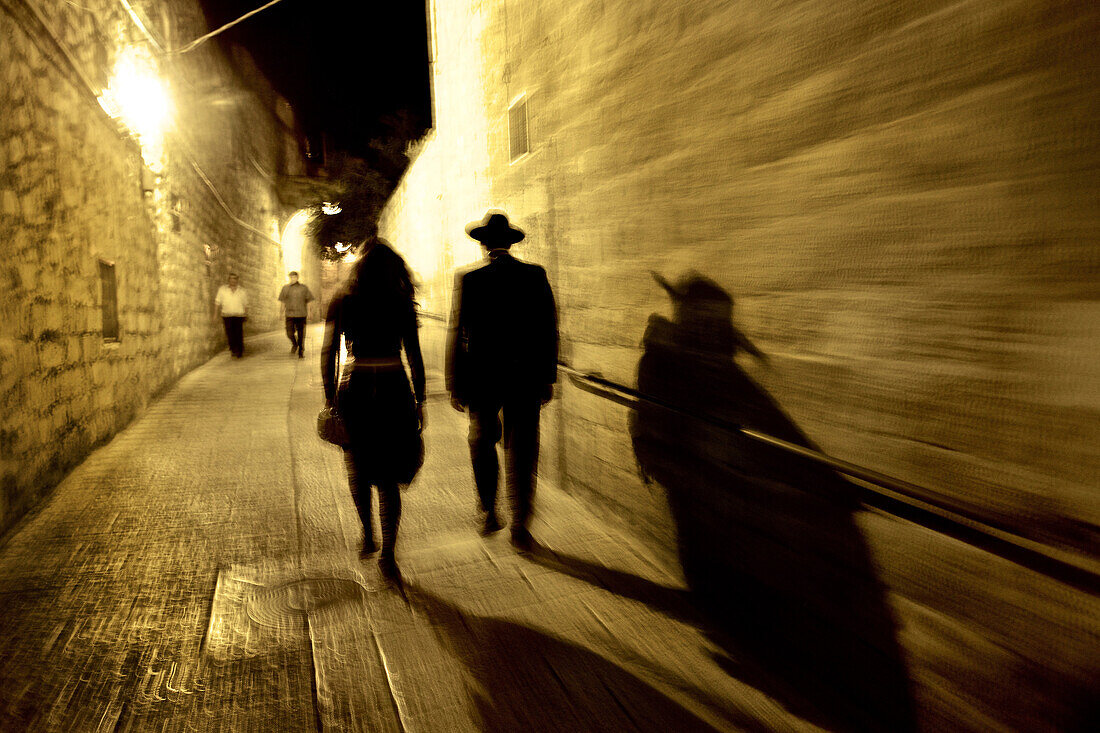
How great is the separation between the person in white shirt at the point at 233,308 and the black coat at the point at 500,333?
8.47 meters

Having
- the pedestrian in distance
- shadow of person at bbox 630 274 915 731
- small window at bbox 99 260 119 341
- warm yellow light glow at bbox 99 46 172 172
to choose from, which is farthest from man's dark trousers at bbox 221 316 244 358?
shadow of person at bbox 630 274 915 731

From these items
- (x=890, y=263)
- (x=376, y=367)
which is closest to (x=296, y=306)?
(x=376, y=367)

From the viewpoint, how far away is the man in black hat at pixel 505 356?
9.43ft

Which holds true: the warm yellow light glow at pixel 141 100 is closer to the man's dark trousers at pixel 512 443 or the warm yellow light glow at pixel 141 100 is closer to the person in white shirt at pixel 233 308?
the person in white shirt at pixel 233 308

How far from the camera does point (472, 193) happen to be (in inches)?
243

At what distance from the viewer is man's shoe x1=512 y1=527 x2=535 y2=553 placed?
3.07 metres

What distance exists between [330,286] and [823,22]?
1297 inches

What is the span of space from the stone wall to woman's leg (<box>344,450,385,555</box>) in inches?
79.3

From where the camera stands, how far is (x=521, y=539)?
10.1ft

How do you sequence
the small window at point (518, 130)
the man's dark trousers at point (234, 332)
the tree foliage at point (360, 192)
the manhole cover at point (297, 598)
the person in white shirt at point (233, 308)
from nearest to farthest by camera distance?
the manhole cover at point (297, 598)
the small window at point (518, 130)
the person in white shirt at point (233, 308)
the man's dark trousers at point (234, 332)
the tree foliage at point (360, 192)

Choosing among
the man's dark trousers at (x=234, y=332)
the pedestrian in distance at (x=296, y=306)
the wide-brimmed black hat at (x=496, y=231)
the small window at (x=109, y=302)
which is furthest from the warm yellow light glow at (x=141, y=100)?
the wide-brimmed black hat at (x=496, y=231)

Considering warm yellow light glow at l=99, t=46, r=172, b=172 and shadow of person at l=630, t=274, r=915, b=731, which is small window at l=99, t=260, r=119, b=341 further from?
shadow of person at l=630, t=274, r=915, b=731

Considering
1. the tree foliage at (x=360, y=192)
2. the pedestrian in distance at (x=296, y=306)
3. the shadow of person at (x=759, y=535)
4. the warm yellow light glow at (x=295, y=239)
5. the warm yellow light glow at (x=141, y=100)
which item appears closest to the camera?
the shadow of person at (x=759, y=535)

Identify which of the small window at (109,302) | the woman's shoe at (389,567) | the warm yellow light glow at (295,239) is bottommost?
the woman's shoe at (389,567)
